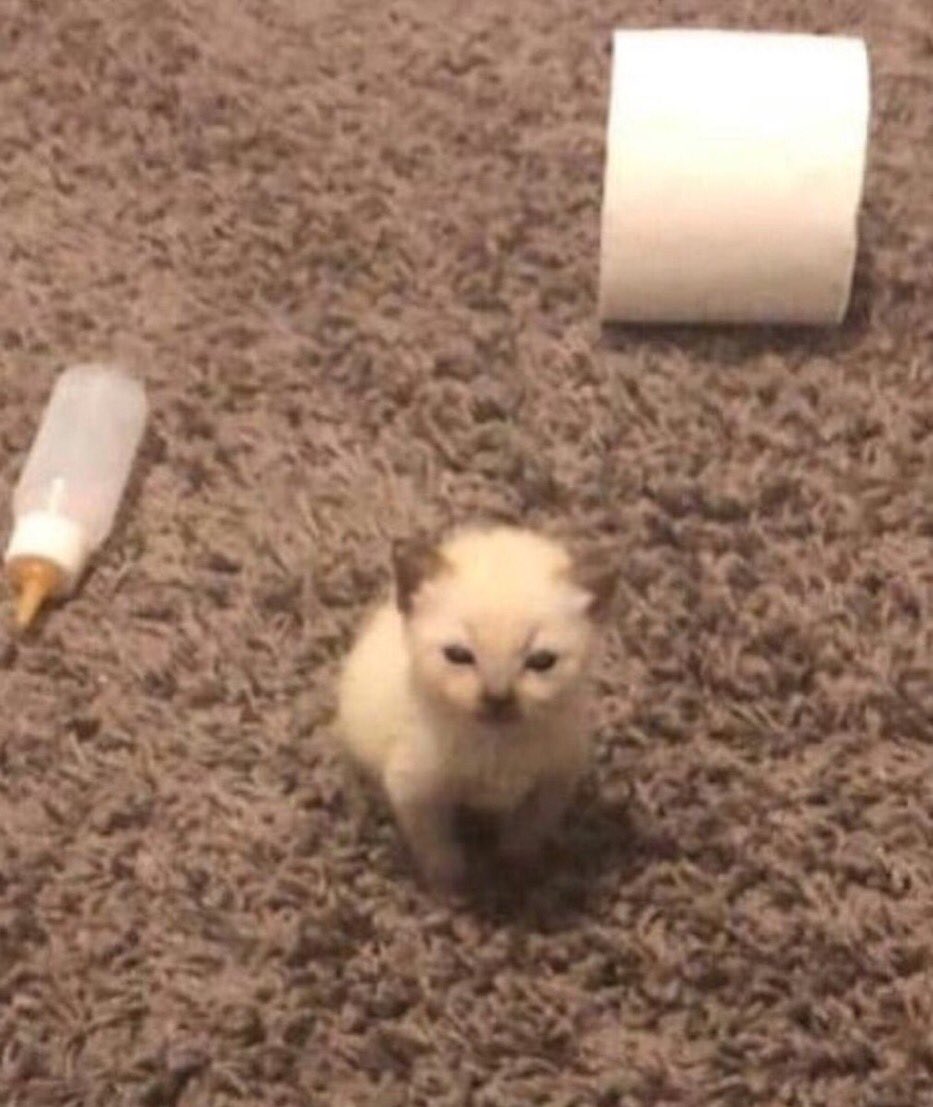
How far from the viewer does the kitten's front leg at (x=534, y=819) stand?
1294mm

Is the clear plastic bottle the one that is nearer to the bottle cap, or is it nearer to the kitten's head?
the bottle cap

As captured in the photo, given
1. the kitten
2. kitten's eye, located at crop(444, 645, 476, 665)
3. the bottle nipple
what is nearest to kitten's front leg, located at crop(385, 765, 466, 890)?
the kitten

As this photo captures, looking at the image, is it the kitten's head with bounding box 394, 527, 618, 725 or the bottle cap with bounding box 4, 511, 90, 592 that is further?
the bottle cap with bounding box 4, 511, 90, 592

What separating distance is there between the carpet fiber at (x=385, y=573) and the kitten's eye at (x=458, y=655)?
173 mm

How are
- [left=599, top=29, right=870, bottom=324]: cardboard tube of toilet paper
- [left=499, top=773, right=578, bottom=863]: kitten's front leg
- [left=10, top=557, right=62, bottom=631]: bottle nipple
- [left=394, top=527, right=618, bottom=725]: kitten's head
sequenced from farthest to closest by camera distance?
1. [left=599, top=29, right=870, bottom=324]: cardboard tube of toilet paper
2. [left=10, top=557, right=62, bottom=631]: bottle nipple
3. [left=499, top=773, right=578, bottom=863]: kitten's front leg
4. [left=394, top=527, right=618, bottom=725]: kitten's head

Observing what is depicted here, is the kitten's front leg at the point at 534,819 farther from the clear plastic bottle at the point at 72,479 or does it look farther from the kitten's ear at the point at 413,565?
the clear plastic bottle at the point at 72,479

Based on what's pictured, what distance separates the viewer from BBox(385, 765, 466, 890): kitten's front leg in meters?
1.27

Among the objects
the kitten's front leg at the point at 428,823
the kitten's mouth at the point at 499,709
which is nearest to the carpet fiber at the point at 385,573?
the kitten's front leg at the point at 428,823

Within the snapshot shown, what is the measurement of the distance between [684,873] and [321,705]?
248 millimetres

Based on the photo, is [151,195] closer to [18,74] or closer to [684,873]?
[18,74]

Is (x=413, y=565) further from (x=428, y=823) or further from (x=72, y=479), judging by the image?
(x=72, y=479)

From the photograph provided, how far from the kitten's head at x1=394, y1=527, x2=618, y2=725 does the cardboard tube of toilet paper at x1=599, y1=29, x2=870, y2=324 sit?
0.46 meters

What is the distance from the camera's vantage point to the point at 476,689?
1.18m

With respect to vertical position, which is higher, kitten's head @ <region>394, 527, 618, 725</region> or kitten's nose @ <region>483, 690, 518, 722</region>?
kitten's head @ <region>394, 527, 618, 725</region>
